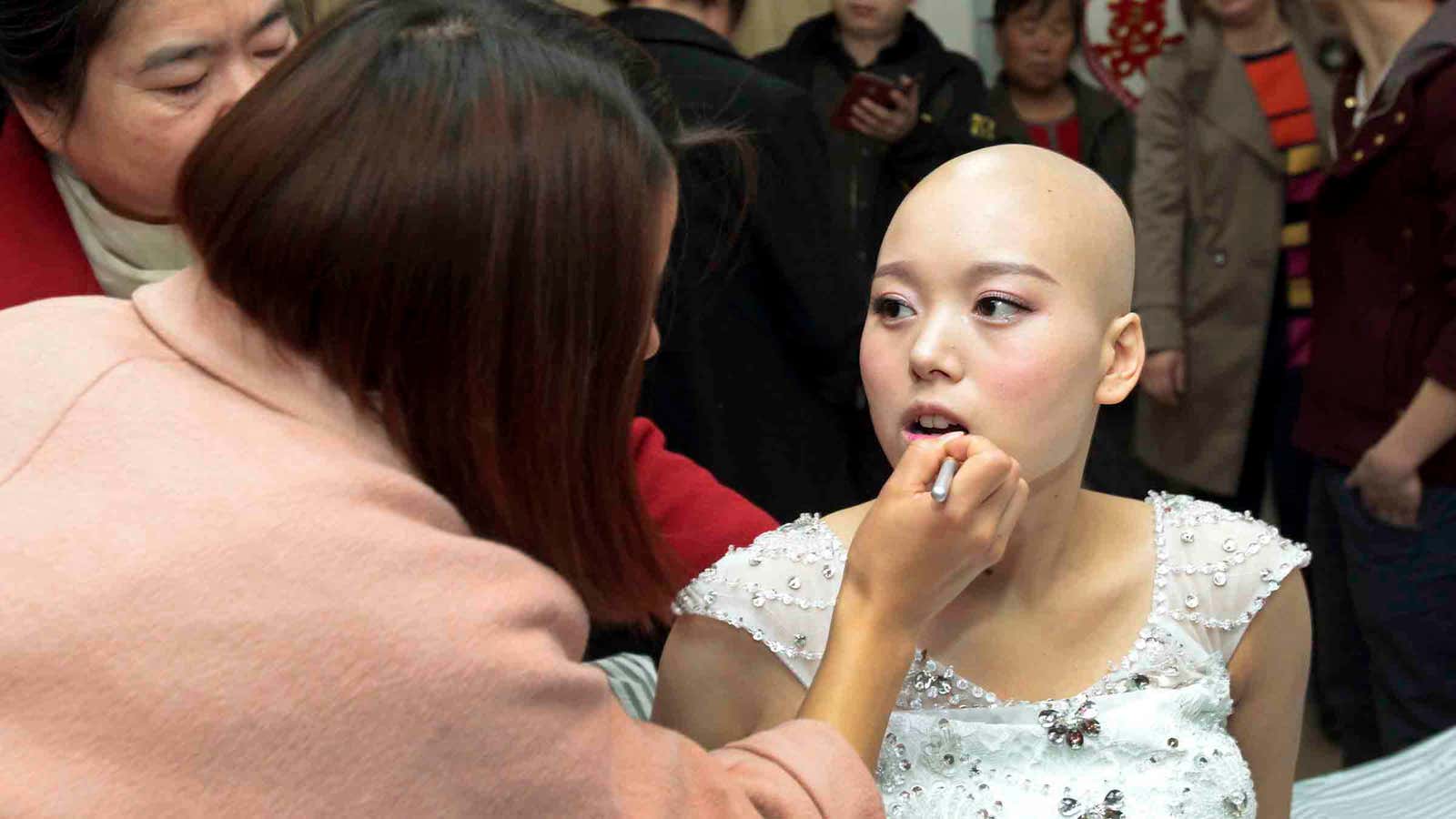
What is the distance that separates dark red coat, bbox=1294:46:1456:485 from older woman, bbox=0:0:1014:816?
1.43 meters

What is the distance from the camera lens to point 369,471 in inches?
33.2

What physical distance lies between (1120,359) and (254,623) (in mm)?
736

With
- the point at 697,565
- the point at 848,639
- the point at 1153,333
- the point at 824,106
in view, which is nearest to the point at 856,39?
the point at 824,106

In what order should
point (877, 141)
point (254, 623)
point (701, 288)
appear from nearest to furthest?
point (254, 623) < point (701, 288) < point (877, 141)

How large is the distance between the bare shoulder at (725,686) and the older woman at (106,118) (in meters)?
0.56

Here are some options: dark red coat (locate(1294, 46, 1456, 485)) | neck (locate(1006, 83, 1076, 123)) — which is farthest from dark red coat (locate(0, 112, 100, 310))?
neck (locate(1006, 83, 1076, 123))

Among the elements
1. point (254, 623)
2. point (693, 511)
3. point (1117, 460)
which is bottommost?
point (1117, 460)

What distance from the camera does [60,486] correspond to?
83 centimetres

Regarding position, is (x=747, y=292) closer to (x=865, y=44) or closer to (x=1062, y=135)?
(x=865, y=44)

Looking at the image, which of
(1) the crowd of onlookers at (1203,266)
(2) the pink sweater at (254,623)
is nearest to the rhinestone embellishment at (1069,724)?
(2) the pink sweater at (254,623)

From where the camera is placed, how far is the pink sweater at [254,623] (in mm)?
786

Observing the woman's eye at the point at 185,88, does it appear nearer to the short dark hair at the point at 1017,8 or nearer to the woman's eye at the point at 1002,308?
the woman's eye at the point at 1002,308

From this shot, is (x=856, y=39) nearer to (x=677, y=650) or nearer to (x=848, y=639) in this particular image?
(x=677, y=650)

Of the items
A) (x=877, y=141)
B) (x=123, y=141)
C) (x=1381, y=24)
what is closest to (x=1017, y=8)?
(x=877, y=141)
